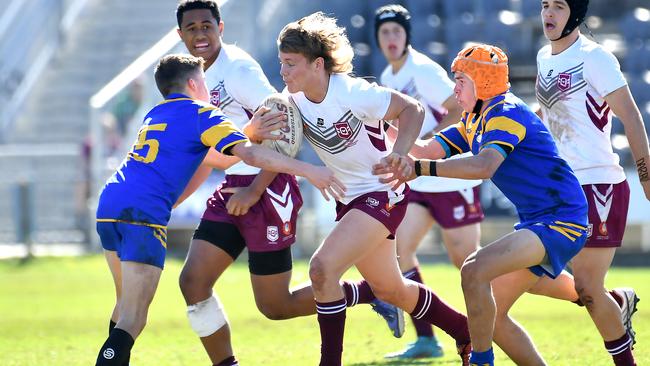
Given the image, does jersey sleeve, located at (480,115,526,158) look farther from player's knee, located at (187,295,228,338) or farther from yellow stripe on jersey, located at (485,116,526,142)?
player's knee, located at (187,295,228,338)

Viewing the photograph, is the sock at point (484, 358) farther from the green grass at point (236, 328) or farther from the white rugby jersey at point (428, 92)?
the white rugby jersey at point (428, 92)

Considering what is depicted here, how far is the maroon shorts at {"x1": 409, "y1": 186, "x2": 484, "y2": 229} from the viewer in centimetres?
878

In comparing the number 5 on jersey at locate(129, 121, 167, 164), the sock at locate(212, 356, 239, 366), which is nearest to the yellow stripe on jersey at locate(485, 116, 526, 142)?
the number 5 on jersey at locate(129, 121, 167, 164)

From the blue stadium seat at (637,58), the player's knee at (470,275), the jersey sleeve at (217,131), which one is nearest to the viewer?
the player's knee at (470,275)

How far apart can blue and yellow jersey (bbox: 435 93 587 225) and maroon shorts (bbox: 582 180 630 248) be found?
551mm

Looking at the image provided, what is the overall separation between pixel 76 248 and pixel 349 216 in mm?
11862

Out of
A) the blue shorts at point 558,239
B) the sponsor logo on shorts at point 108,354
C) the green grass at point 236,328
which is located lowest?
the green grass at point 236,328

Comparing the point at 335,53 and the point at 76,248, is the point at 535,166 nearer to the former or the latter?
the point at 335,53

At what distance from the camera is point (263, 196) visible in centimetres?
706

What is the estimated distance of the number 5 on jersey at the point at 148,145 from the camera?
628cm

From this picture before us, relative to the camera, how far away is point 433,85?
8.71m

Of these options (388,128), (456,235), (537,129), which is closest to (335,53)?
(388,128)

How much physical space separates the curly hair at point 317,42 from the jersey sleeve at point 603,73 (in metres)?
1.42

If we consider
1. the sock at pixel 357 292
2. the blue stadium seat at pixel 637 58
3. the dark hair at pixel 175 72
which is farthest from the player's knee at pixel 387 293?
the blue stadium seat at pixel 637 58
